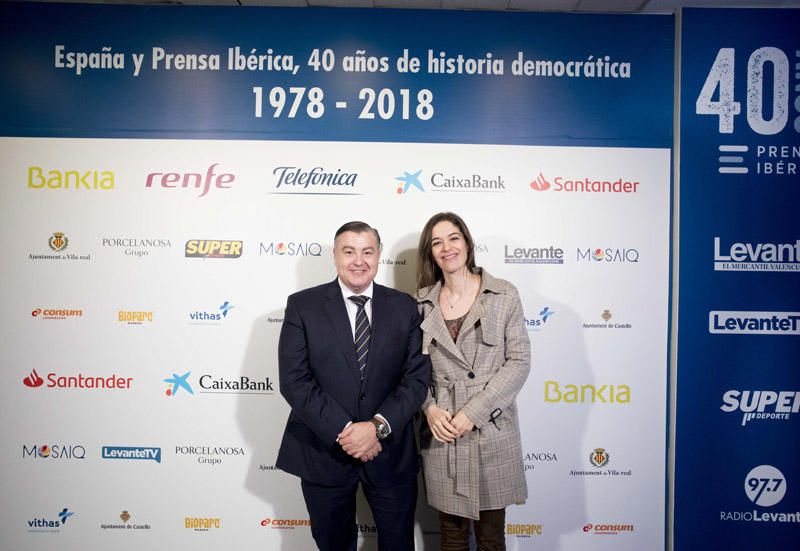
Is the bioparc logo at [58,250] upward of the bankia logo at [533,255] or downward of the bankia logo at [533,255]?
downward

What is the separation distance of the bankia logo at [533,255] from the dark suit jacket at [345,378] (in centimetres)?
90

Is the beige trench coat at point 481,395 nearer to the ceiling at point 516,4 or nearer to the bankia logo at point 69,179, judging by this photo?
the ceiling at point 516,4

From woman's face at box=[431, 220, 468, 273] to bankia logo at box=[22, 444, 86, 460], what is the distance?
2.34m

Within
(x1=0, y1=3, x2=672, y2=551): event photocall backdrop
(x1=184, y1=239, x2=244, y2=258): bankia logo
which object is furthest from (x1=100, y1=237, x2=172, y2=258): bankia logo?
(x1=184, y1=239, x2=244, y2=258): bankia logo

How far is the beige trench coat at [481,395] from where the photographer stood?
1952 millimetres

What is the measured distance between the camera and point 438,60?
270cm

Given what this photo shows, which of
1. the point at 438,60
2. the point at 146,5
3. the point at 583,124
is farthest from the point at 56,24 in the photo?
the point at 583,124

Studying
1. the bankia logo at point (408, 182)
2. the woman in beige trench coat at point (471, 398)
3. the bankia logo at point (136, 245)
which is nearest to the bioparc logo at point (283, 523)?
the woman in beige trench coat at point (471, 398)

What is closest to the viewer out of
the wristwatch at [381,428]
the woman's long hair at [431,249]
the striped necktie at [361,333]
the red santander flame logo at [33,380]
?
the wristwatch at [381,428]

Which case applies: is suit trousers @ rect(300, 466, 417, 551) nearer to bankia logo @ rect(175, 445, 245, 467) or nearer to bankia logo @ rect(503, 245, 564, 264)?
bankia logo @ rect(175, 445, 245, 467)

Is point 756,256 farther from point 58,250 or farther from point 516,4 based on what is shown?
point 58,250

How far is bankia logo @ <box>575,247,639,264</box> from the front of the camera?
270 cm

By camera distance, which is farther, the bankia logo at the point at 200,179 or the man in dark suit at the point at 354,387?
the bankia logo at the point at 200,179

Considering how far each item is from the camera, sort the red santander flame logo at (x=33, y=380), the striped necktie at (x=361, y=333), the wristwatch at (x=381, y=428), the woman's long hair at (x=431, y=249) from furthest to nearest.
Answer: the red santander flame logo at (x=33, y=380)
the woman's long hair at (x=431, y=249)
the striped necktie at (x=361, y=333)
the wristwatch at (x=381, y=428)
